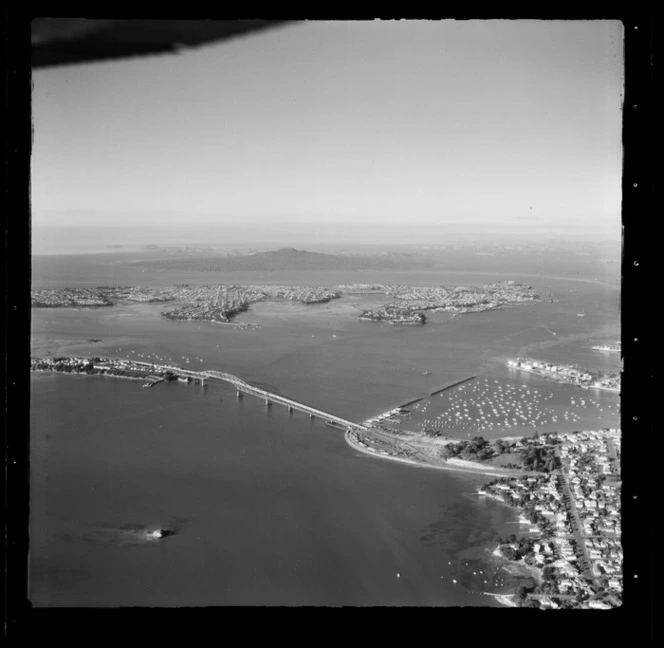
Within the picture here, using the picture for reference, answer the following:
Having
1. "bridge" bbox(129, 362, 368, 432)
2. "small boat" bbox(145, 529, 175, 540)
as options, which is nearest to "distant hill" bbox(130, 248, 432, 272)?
"bridge" bbox(129, 362, 368, 432)

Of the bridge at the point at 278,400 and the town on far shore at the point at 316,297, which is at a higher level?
the town on far shore at the point at 316,297

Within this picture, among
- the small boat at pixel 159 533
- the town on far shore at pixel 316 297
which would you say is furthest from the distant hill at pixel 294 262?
the small boat at pixel 159 533

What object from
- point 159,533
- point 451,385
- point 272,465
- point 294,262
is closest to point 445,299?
point 451,385

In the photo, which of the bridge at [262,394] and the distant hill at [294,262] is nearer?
the bridge at [262,394]

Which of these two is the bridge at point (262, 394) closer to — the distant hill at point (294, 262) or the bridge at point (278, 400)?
the bridge at point (278, 400)
